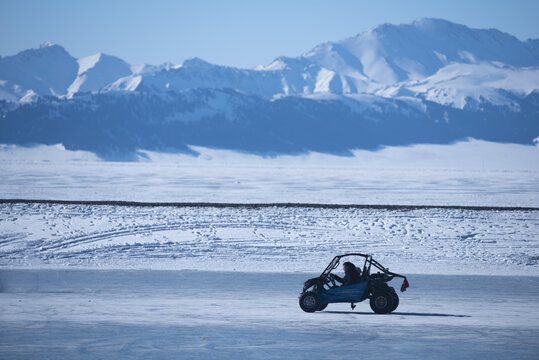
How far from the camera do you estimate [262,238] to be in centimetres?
2041

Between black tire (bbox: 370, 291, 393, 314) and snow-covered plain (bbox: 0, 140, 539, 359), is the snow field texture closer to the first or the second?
snow-covered plain (bbox: 0, 140, 539, 359)

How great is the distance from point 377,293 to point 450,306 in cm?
192

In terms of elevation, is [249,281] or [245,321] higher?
[249,281]

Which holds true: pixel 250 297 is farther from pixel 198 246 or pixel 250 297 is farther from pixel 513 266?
pixel 513 266

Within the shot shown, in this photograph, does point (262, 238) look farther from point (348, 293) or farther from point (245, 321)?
point (348, 293)

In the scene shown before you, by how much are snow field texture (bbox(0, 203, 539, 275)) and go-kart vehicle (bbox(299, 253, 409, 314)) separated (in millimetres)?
5772

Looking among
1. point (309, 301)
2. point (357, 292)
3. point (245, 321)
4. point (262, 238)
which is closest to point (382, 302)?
point (357, 292)

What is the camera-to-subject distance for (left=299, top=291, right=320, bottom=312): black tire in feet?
37.6

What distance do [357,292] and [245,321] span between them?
181 cm

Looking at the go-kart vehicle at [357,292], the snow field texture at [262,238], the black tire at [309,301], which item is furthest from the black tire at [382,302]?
the snow field texture at [262,238]

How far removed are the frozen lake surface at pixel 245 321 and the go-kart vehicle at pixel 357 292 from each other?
0.20m

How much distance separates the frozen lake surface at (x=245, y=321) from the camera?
30.6 feet

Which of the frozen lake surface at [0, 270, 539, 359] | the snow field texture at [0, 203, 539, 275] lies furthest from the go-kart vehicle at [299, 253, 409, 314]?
the snow field texture at [0, 203, 539, 275]

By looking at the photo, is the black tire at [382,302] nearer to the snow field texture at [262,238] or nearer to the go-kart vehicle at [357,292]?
the go-kart vehicle at [357,292]
